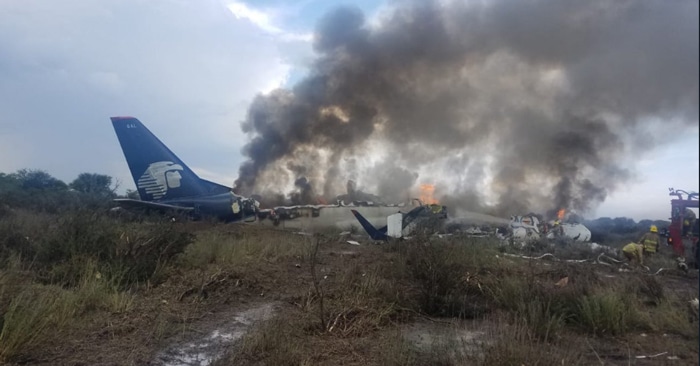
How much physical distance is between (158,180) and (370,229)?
9547 mm

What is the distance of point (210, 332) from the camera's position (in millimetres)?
6531

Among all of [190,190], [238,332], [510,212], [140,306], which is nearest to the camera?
[238,332]

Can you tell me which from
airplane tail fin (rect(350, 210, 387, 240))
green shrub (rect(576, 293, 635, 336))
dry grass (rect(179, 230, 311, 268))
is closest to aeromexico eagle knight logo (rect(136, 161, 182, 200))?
airplane tail fin (rect(350, 210, 387, 240))

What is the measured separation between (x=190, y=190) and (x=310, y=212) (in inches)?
210

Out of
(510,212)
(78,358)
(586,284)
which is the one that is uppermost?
(510,212)

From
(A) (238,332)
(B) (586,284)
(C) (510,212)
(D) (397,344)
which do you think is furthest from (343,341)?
(C) (510,212)

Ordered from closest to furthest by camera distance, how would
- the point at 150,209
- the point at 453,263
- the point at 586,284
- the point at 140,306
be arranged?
the point at 140,306
the point at 586,284
the point at 453,263
the point at 150,209

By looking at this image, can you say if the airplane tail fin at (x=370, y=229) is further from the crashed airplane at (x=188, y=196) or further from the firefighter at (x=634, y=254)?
the firefighter at (x=634, y=254)

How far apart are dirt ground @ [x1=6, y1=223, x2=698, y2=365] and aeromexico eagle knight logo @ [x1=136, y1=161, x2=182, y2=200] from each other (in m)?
15.2

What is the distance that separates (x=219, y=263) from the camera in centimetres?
1097

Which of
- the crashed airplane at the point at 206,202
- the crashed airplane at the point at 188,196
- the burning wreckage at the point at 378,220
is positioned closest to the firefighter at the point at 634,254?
the burning wreckage at the point at 378,220

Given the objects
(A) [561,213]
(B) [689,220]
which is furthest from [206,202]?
(A) [561,213]

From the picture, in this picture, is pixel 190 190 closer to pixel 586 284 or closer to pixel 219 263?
pixel 219 263

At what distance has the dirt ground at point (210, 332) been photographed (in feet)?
17.5
